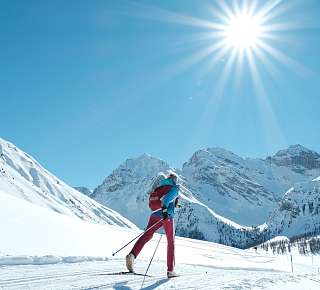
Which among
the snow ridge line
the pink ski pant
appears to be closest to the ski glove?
the pink ski pant

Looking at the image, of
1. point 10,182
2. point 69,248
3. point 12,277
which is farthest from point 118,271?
point 10,182

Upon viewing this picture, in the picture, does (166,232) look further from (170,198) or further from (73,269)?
(73,269)

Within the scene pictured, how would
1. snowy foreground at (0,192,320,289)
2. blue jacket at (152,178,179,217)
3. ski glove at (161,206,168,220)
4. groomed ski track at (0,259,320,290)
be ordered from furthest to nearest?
blue jacket at (152,178,179,217)
ski glove at (161,206,168,220)
snowy foreground at (0,192,320,289)
groomed ski track at (0,259,320,290)

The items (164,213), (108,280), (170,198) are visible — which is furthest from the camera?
(170,198)

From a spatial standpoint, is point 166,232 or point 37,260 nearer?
point 166,232

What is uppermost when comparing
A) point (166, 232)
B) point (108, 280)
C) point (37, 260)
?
point (166, 232)

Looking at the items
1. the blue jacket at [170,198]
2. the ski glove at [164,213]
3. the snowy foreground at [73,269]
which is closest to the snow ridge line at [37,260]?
the snowy foreground at [73,269]

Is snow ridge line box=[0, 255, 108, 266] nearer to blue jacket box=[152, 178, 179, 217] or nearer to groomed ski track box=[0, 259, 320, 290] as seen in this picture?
groomed ski track box=[0, 259, 320, 290]

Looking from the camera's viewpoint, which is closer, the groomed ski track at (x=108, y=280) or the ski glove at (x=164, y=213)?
the groomed ski track at (x=108, y=280)

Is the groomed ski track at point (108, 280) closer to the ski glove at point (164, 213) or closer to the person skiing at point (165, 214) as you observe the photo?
the person skiing at point (165, 214)

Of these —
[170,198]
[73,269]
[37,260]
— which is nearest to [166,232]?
[170,198]

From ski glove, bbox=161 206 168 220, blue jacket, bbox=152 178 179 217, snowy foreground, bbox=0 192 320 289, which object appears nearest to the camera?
snowy foreground, bbox=0 192 320 289

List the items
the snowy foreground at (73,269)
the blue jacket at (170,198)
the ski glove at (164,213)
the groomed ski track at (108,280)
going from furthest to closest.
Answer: the blue jacket at (170,198) → the ski glove at (164,213) → the snowy foreground at (73,269) → the groomed ski track at (108,280)

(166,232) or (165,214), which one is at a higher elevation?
(165,214)
